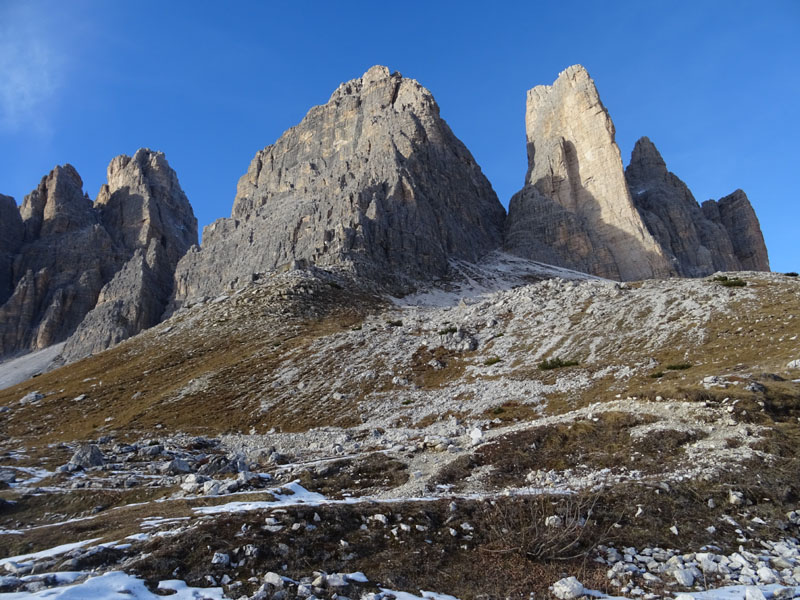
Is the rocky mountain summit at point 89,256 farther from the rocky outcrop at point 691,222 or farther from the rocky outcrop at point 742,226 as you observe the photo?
the rocky outcrop at point 742,226

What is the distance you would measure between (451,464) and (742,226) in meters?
188

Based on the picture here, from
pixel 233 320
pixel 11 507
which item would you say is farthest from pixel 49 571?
pixel 233 320

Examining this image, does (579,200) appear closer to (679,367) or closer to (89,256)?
(679,367)

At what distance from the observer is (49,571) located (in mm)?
10672

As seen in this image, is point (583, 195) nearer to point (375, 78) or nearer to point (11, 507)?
point (375, 78)

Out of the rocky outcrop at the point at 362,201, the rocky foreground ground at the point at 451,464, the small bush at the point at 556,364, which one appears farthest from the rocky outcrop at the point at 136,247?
the small bush at the point at 556,364

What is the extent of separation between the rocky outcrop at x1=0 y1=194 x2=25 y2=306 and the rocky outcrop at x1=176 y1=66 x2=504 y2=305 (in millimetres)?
77085

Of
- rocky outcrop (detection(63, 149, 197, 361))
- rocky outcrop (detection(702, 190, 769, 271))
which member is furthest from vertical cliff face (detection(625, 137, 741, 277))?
rocky outcrop (detection(63, 149, 197, 361))

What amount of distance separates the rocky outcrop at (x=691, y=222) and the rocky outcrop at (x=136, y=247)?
141817mm

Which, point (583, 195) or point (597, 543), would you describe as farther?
point (583, 195)

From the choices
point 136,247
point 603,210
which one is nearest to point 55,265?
point 136,247

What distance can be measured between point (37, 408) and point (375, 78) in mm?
150342

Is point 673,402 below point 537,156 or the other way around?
below

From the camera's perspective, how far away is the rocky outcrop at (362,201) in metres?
105
